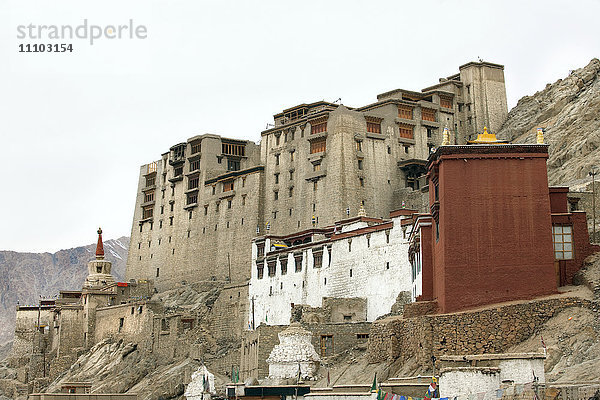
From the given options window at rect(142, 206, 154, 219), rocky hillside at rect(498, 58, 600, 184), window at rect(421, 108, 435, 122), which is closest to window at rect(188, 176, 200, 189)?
window at rect(142, 206, 154, 219)

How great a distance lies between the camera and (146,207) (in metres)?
92.1

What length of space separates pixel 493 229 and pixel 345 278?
21889mm

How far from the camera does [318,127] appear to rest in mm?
73938

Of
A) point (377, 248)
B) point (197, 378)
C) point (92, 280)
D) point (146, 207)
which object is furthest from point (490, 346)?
point (146, 207)

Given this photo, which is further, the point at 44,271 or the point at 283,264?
the point at 44,271

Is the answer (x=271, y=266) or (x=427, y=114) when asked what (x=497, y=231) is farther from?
(x=427, y=114)

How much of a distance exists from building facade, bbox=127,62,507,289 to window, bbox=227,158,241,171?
8 centimetres

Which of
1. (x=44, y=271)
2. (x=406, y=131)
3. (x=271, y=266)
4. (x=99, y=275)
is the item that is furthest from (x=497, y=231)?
(x=44, y=271)

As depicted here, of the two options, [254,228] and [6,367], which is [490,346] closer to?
[254,228]

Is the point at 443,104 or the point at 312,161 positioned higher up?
the point at 443,104

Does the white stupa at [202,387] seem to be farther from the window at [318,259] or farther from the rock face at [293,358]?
the window at [318,259]

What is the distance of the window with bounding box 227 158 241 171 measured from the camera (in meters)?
84.2

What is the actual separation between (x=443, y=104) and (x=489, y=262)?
42.7 meters

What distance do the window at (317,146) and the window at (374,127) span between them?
132 inches
